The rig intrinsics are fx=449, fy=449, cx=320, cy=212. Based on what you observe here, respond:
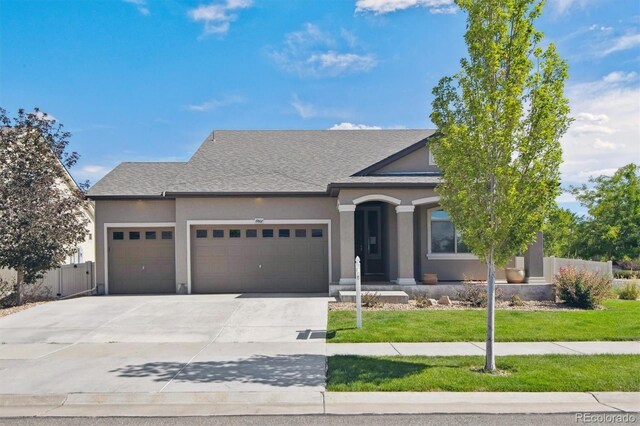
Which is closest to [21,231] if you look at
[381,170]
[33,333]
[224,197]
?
[33,333]

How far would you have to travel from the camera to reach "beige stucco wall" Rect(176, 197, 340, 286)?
52.7ft

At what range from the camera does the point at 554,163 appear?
6.91 meters

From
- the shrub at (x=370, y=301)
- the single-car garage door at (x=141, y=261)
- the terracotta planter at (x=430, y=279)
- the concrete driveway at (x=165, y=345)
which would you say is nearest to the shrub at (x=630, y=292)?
the terracotta planter at (x=430, y=279)

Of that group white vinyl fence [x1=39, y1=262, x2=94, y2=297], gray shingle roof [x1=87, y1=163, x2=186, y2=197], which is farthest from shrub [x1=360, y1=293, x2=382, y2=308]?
white vinyl fence [x1=39, y1=262, x2=94, y2=297]

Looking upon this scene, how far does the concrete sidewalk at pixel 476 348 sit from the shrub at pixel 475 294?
420cm

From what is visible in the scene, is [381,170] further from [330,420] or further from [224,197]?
[330,420]

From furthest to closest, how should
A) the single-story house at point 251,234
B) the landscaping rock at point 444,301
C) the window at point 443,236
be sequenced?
the window at point 443,236
the single-story house at point 251,234
the landscaping rock at point 444,301

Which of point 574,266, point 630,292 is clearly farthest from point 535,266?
point 574,266

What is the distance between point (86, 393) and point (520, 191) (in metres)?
6.96

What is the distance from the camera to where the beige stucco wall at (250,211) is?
16.1 metres

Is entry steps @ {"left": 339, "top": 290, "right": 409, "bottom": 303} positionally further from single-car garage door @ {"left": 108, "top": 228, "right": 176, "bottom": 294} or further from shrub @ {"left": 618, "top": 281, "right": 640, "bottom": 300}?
shrub @ {"left": 618, "top": 281, "right": 640, "bottom": 300}

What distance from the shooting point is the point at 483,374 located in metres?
6.80

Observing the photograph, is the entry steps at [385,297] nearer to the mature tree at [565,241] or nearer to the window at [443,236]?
the window at [443,236]

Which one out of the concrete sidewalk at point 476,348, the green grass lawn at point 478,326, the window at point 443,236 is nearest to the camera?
the concrete sidewalk at point 476,348
